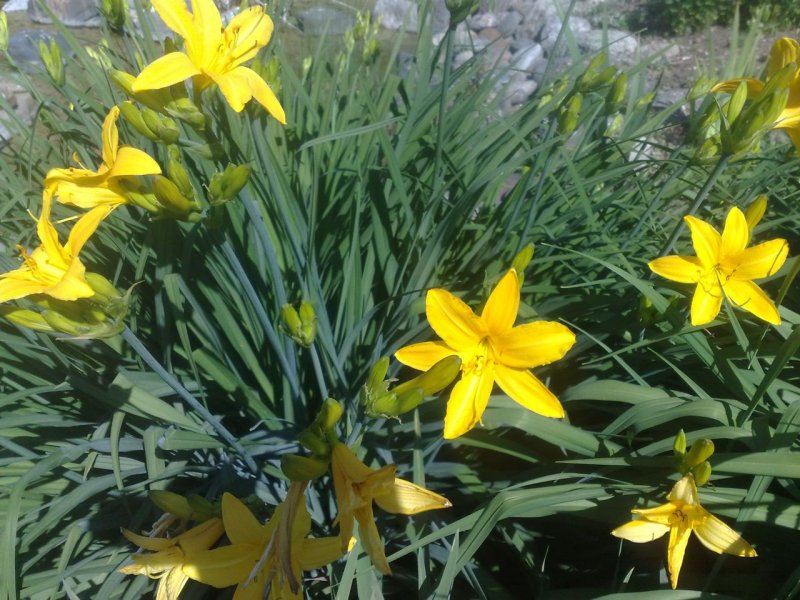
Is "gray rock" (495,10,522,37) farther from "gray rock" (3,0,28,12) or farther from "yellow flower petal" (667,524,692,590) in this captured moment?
"yellow flower petal" (667,524,692,590)

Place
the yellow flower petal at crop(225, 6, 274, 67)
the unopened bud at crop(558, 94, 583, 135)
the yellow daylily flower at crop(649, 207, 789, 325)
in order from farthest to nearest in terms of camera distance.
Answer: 1. the unopened bud at crop(558, 94, 583, 135)
2. the yellow daylily flower at crop(649, 207, 789, 325)
3. the yellow flower petal at crop(225, 6, 274, 67)

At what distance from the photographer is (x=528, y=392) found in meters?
0.98

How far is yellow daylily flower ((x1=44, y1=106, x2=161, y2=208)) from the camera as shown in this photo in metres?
0.96

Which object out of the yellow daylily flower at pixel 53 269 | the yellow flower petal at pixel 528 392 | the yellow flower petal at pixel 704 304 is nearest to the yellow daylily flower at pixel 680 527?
the yellow flower petal at pixel 528 392

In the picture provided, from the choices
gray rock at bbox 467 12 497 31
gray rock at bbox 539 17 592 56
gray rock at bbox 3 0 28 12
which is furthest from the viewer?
gray rock at bbox 467 12 497 31

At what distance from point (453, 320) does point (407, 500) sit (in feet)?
0.96

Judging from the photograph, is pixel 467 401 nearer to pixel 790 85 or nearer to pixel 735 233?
pixel 735 233

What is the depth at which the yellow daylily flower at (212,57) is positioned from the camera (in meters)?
0.92

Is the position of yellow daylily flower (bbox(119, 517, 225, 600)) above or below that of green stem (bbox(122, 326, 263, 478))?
below

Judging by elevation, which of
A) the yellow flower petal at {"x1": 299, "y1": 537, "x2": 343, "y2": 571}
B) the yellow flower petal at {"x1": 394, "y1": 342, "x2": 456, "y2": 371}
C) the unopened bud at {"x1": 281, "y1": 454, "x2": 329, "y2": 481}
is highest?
the yellow flower petal at {"x1": 394, "y1": 342, "x2": 456, "y2": 371}

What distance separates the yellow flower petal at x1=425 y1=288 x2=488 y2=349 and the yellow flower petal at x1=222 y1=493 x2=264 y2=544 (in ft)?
1.36

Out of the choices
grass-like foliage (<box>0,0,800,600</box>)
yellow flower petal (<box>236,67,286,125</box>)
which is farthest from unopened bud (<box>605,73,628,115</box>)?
yellow flower petal (<box>236,67,286,125</box>)

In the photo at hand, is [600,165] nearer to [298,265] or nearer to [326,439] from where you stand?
[298,265]

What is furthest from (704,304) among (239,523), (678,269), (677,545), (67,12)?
(67,12)
